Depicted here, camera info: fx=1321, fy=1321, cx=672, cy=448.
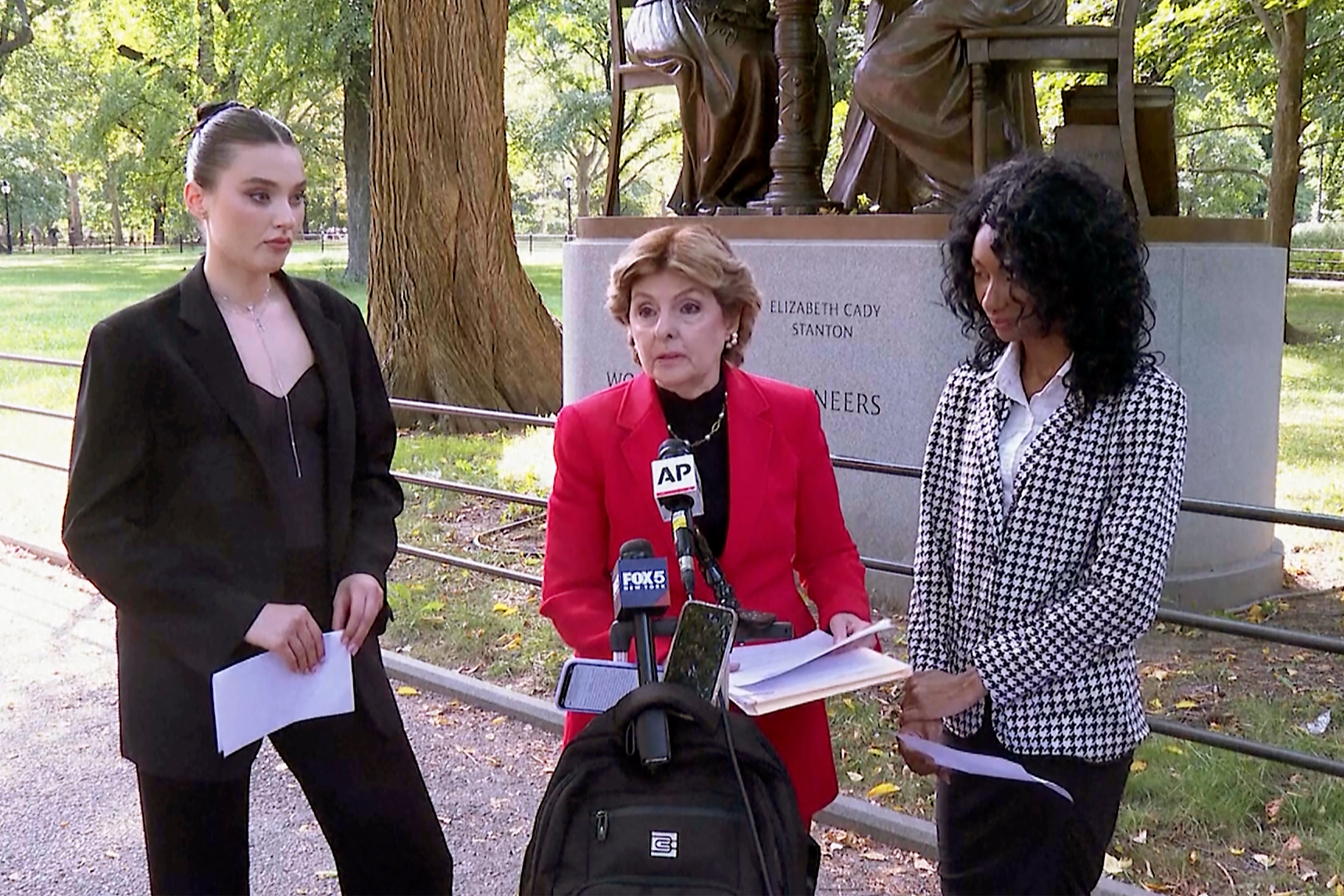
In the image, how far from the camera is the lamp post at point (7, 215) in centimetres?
6562

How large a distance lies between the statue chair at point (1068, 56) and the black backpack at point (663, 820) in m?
4.77

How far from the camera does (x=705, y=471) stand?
107 inches

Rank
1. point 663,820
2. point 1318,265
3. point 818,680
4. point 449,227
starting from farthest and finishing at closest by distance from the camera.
Answer: point 1318,265, point 449,227, point 818,680, point 663,820

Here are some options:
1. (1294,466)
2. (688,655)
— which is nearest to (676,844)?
(688,655)

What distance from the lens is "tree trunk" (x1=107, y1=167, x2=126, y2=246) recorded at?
4959 centimetres

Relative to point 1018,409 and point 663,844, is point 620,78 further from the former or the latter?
point 663,844

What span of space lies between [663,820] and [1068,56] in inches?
201

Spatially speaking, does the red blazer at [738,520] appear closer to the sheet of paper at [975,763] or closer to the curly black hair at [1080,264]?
the sheet of paper at [975,763]

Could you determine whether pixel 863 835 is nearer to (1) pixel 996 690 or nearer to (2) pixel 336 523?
(1) pixel 996 690

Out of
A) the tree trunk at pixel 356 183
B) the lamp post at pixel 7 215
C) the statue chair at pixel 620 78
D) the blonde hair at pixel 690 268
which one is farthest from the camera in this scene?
the lamp post at pixel 7 215

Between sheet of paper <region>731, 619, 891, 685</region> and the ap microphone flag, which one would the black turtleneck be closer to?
sheet of paper <region>731, 619, 891, 685</region>

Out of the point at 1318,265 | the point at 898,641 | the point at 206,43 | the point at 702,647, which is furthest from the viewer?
the point at 1318,265

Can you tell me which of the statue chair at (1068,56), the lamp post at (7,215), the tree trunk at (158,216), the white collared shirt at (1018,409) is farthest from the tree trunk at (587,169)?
the white collared shirt at (1018,409)

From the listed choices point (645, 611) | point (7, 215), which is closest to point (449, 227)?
point (645, 611)
